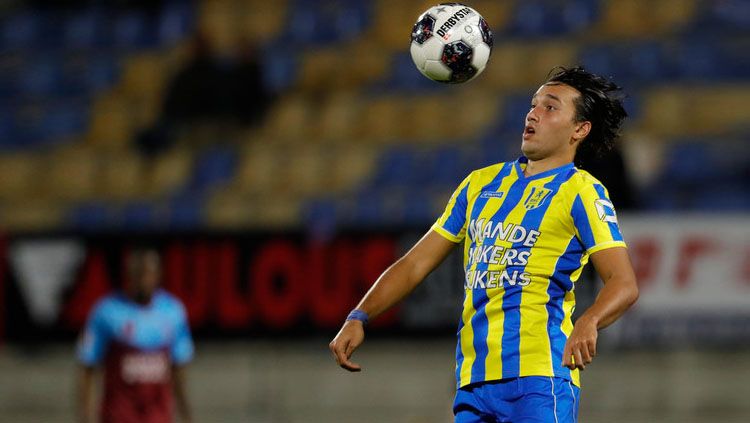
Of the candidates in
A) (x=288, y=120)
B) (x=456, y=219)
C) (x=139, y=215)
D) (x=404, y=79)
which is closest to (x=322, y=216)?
(x=139, y=215)

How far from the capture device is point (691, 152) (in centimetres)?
1157

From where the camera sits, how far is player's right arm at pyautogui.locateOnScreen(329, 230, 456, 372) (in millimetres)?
4047

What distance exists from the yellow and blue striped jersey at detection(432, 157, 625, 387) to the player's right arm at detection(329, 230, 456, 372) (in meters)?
0.18

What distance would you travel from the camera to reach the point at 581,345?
→ 3596 mm

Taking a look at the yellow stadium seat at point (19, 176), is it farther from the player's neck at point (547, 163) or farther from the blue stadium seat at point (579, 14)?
the player's neck at point (547, 163)

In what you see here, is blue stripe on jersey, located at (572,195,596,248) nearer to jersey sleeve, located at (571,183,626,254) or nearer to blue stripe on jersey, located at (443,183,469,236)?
jersey sleeve, located at (571,183,626,254)

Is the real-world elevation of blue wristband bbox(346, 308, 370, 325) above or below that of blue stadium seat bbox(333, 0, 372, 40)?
below

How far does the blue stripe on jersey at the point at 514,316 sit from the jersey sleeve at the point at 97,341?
391 cm

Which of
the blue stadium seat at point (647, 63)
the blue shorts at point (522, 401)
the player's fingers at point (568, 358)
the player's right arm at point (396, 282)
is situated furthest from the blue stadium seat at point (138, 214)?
the player's fingers at point (568, 358)

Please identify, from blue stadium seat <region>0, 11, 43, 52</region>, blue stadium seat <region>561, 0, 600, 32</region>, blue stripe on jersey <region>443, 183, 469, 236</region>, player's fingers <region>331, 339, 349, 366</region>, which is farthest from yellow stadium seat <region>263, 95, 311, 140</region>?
player's fingers <region>331, 339, 349, 366</region>

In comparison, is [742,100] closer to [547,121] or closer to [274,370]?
[274,370]

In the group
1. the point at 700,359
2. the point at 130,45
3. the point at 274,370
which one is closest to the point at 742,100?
the point at 700,359

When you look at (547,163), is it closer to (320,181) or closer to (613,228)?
(613,228)

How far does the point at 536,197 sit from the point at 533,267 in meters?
0.23
